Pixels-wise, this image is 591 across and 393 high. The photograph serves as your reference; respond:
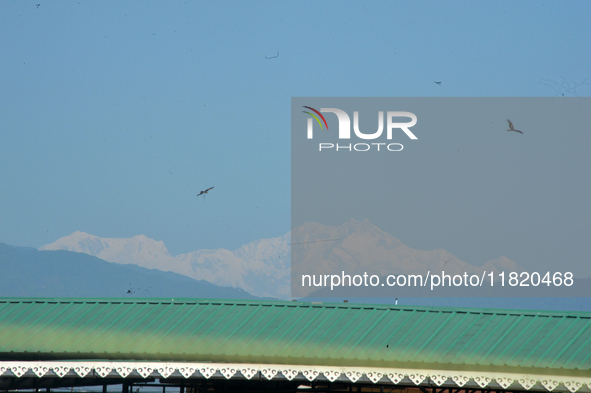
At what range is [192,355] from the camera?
16.4 meters

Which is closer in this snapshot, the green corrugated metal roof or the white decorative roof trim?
the white decorative roof trim

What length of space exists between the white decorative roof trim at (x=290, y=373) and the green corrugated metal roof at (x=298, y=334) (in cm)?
17

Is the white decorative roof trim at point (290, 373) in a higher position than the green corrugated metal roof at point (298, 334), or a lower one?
lower

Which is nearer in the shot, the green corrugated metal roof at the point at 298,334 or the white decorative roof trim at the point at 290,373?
the white decorative roof trim at the point at 290,373

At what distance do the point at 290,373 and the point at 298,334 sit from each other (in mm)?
1283

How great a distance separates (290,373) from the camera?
52.4 feet

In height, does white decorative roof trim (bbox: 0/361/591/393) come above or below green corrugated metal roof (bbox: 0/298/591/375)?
below

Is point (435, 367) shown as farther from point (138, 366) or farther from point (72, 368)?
point (72, 368)

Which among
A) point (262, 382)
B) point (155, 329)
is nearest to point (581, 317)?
point (262, 382)

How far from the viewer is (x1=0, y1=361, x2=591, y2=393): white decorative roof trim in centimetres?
1511

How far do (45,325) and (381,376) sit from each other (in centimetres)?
873

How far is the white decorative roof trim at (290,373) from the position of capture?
1511 centimetres

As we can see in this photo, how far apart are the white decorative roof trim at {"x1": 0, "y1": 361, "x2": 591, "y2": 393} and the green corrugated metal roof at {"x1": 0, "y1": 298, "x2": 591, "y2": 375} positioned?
0.56 ft

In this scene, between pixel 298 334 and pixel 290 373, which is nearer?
pixel 290 373
